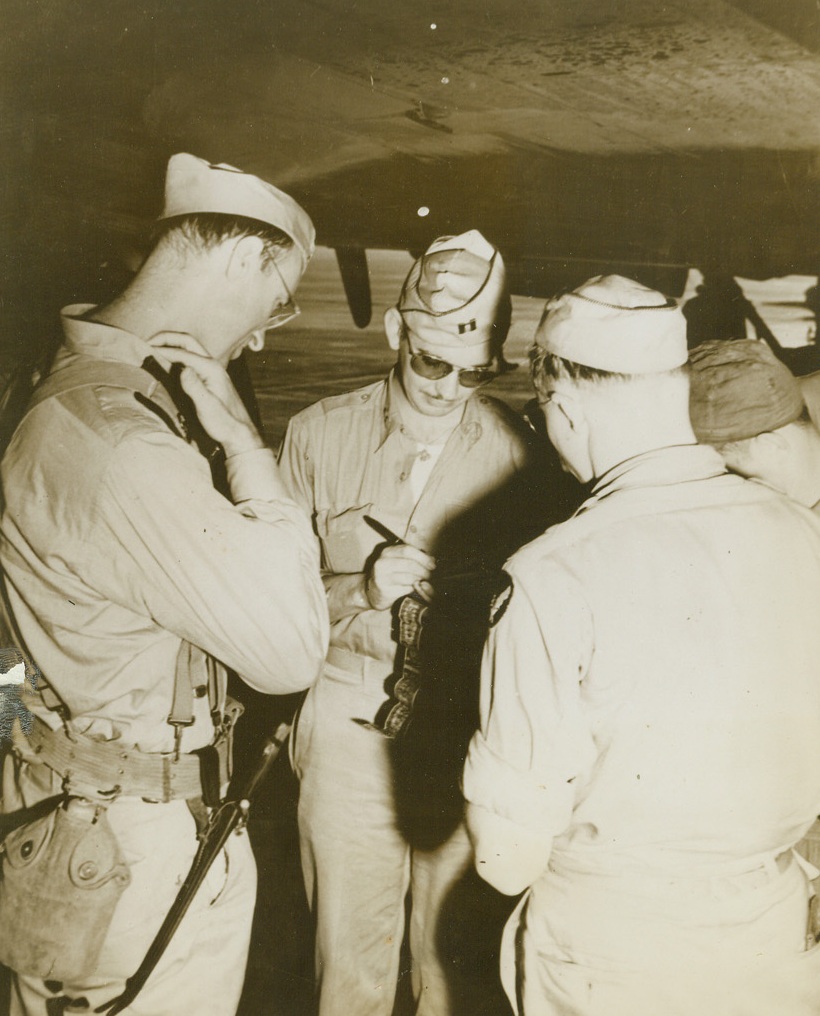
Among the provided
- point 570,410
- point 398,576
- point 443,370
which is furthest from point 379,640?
point 570,410

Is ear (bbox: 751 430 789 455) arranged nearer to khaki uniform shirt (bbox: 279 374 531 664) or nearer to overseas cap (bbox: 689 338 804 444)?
overseas cap (bbox: 689 338 804 444)

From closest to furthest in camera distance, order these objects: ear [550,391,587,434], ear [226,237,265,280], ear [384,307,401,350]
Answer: ear [550,391,587,434] < ear [226,237,265,280] < ear [384,307,401,350]

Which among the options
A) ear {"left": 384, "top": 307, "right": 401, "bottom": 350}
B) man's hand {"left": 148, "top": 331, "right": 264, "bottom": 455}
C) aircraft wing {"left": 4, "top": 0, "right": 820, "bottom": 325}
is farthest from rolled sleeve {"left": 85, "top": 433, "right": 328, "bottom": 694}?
aircraft wing {"left": 4, "top": 0, "right": 820, "bottom": 325}

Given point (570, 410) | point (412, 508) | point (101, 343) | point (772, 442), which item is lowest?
point (412, 508)

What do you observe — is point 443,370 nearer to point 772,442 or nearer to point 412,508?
point 412,508

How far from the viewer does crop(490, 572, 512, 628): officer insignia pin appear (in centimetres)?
117

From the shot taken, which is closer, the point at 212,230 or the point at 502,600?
the point at 502,600

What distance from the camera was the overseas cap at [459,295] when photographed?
1.84 m

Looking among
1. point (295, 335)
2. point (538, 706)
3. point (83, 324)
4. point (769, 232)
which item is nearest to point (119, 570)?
point (83, 324)

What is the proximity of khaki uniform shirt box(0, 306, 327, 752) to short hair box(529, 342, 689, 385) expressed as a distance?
0.55m

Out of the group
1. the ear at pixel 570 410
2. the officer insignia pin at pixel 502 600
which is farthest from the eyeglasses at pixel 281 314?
the officer insignia pin at pixel 502 600

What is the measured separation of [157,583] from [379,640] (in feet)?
2.69

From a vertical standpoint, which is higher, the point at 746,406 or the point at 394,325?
the point at 394,325

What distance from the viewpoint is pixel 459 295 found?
1855mm
